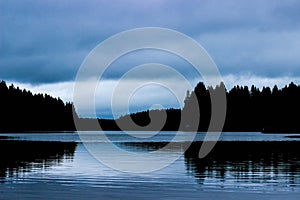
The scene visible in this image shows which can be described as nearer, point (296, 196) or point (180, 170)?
point (296, 196)

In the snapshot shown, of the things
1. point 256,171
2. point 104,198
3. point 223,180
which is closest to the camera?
point 104,198

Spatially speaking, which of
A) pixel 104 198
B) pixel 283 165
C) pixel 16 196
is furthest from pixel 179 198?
pixel 283 165

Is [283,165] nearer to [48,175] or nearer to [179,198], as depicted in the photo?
[48,175]

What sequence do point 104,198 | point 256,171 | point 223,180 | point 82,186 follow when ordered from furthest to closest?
point 256,171 < point 223,180 < point 82,186 < point 104,198

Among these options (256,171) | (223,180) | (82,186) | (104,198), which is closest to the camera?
(104,198)

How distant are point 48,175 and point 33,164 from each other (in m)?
12.8

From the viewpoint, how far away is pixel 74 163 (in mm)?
59406

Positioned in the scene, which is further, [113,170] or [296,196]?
[113,170]

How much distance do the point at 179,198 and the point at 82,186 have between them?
330 inches

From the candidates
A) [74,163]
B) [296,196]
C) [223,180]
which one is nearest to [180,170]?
[223,180]

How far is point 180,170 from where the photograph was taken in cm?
5172

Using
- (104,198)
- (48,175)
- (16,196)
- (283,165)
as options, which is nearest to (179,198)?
(104,198)

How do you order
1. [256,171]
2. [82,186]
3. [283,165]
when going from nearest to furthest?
[82,186], [256,171], [283,165]

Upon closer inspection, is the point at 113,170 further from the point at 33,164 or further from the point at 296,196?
the point at 296,196
